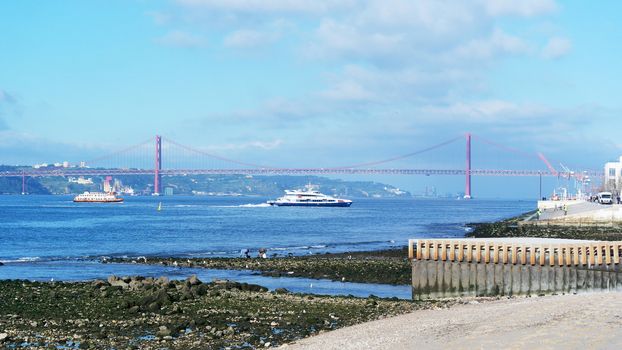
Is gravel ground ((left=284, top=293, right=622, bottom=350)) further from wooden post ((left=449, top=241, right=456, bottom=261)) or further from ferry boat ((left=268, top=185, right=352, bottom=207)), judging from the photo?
ferry boat ((left=268, top=185, right=352, bottom=207))

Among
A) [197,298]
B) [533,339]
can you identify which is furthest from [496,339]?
[197,298]

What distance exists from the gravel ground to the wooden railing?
167 inches

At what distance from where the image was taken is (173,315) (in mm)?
19266

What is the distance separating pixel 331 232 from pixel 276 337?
5507 cm

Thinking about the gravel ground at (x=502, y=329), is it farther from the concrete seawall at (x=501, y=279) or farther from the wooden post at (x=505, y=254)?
the wooden post at (x=505, y=254)

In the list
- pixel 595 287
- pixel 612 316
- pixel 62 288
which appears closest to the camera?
pixel 612 316

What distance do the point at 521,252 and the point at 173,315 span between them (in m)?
9.42

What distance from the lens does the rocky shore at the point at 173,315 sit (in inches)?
641

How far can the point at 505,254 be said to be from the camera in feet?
75.7

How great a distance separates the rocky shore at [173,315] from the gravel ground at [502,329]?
1.41m

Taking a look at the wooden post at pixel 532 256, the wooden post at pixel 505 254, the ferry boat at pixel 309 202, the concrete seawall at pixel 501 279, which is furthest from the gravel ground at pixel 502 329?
the ferry boat at pixel 309 202

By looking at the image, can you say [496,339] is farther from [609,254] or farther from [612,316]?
[609,254]

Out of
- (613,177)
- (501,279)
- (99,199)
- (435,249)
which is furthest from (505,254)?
(99,199)

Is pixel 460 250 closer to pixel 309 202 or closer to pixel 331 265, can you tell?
pixel 331 265
